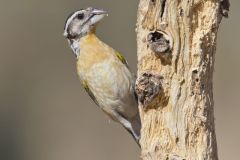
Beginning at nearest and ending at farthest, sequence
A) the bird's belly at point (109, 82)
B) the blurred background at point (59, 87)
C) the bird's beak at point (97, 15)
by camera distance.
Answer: the bird's belly at point (109, 82)
the bird's beak at point (97, 15)
the blurred background at point (59, 87)

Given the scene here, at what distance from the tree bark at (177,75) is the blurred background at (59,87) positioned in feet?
15.7

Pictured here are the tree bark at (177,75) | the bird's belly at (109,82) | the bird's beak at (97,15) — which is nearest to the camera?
the tree bark at (177,75)

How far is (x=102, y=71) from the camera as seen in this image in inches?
239

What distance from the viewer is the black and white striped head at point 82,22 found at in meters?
6.18

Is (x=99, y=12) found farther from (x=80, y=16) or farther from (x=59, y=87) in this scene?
(x=59, y=87)

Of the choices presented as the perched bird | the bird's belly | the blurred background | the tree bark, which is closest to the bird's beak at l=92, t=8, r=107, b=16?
the perched bird

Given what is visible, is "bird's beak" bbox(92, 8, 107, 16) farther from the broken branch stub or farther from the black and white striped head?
the broken branch stub

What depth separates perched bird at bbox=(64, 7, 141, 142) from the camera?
604 centimetres

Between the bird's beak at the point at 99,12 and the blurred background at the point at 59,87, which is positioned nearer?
the bird's beak at the point at 99,12

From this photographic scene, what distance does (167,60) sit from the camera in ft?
16.6

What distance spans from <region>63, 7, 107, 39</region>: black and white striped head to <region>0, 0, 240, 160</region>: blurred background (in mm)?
3992

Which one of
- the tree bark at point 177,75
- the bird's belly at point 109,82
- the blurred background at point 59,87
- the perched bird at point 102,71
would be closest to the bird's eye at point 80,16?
the perched bird at point 102,71

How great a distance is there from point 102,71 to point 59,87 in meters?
5.71

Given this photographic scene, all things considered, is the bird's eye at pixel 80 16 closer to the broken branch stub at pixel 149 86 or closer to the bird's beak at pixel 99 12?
the bird's beak at pixel 99 12
